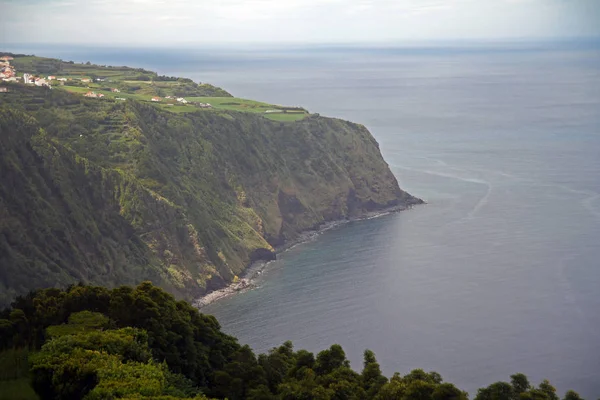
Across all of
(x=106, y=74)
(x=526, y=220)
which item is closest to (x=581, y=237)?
(x=526, y=220)

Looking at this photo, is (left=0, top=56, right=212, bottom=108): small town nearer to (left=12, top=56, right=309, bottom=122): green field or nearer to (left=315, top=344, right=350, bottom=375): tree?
(left=12, top=56, right=309, bottom=122): green field

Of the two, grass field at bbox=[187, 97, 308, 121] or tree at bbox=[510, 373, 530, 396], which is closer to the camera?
tree at bbox=[510, 373, 530, 396]

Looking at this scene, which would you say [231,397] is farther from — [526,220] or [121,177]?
[526,220]

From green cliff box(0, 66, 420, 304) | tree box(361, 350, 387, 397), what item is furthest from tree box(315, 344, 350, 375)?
green cliff box(0, 66, 420, 304)

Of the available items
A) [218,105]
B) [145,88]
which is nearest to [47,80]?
[145,88]

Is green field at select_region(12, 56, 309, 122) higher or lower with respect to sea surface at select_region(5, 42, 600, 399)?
higher

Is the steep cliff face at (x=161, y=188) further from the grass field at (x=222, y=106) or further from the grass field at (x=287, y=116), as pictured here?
the grass field at (x=222, y=106)

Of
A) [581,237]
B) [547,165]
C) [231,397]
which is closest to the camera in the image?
[231,397]
